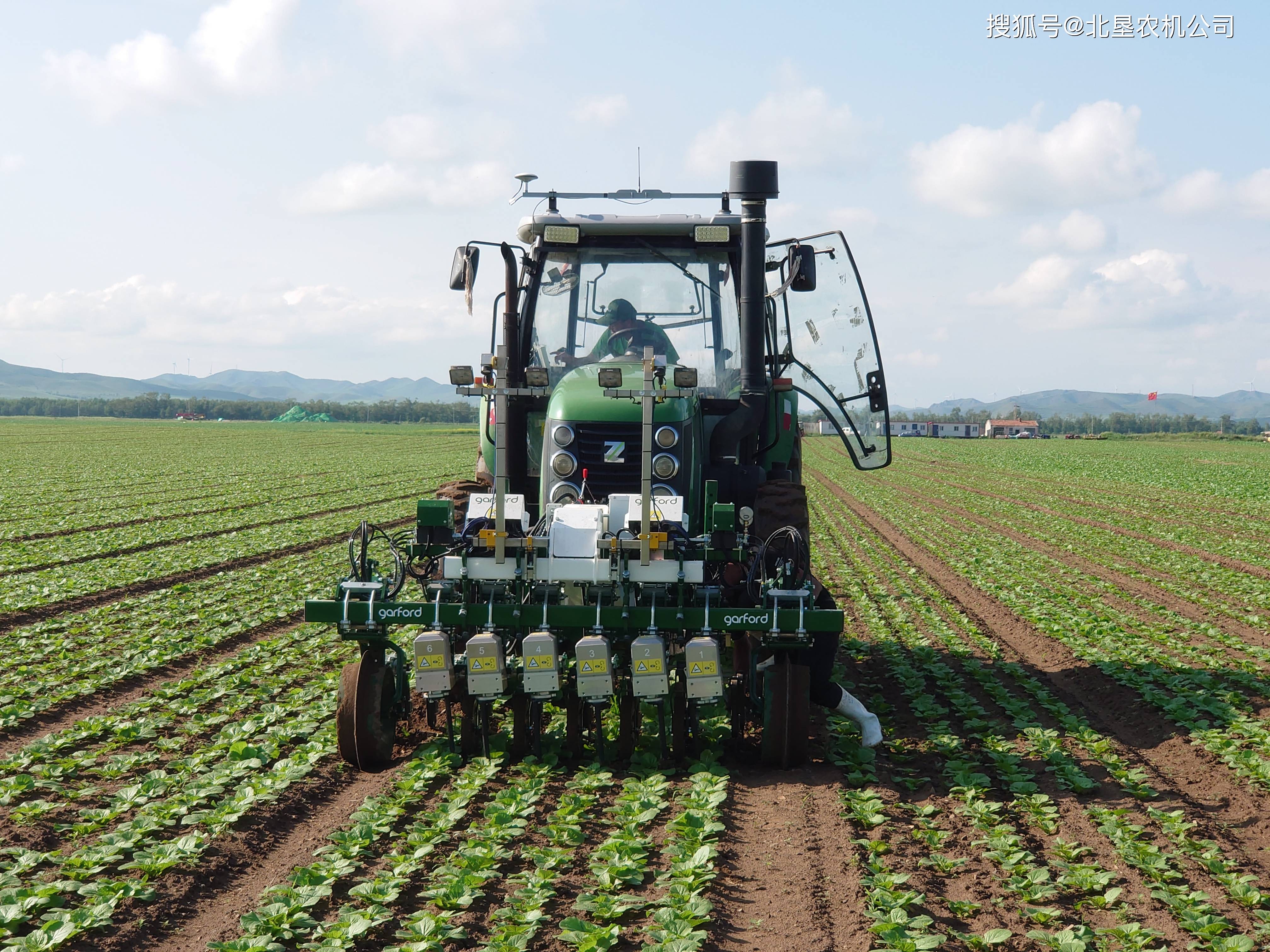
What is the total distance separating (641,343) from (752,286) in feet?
3.73

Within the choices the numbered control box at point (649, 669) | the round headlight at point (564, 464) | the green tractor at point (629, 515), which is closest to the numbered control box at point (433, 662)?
the green tractor at point (629, 515)

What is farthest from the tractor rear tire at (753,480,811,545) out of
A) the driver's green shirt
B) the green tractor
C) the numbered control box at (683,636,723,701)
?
the numbered control box at (683,636,723,701)

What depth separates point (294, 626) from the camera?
11461mm

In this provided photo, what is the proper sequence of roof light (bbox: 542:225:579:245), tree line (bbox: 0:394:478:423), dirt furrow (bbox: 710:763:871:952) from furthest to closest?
tree line (bbox: 0:394:478:423) < roof light (bbox: 542:225:579:245) < dirt furrow (bbox: 710:763:871:952)

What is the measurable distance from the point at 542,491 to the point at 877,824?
3225 millimetres

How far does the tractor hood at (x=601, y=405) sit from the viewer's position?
7477 millimetres

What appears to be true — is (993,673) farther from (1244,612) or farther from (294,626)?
(294,626)

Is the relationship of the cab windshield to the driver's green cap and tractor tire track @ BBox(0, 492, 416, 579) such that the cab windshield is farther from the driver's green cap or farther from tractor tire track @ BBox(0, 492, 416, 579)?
tractor tire track @ BBox(0, 492, 416, 579)

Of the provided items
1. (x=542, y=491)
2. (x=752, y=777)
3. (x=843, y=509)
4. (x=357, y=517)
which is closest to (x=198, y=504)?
(x=357, y=517)

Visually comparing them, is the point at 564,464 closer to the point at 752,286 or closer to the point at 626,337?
the point at 626,337

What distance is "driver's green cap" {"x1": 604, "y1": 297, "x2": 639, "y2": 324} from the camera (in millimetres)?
8734

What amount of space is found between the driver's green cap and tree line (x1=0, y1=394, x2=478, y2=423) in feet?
444

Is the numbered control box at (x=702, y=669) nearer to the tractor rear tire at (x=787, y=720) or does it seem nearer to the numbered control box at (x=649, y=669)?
the numbered control box at (x=649, y=669)

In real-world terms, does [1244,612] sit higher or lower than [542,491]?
lower
